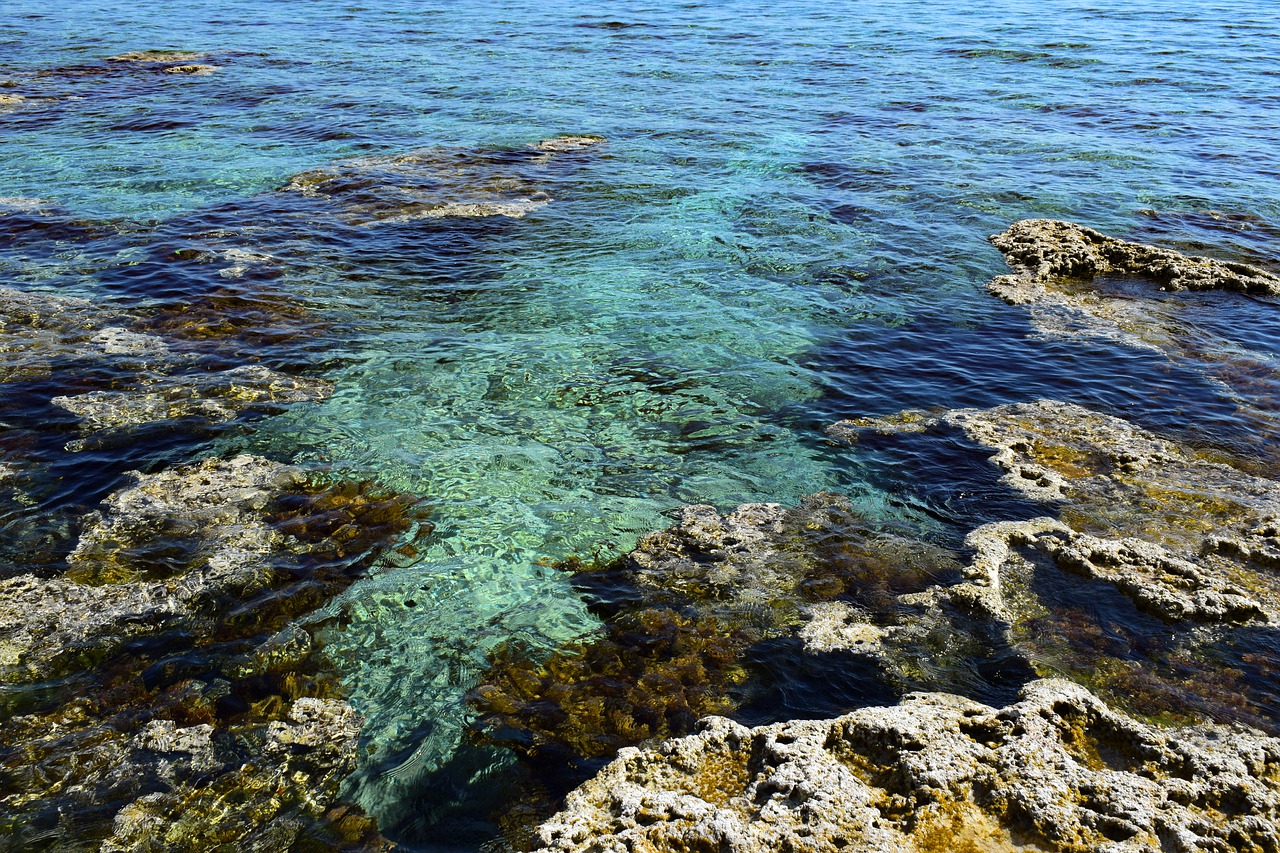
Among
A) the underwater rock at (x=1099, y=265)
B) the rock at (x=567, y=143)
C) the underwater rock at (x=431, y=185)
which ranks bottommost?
the underwater rock at (x=1099, y=265)

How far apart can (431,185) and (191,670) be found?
1239cm

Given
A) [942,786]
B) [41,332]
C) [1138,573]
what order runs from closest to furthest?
1. [942,786]
2. [1138,573]
3. [41,332]

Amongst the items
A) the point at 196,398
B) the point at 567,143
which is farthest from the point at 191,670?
the point at 567,143

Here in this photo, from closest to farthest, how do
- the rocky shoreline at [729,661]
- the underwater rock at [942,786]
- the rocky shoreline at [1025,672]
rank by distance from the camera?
the underwater rock at [942,786]
the rocky shoreline at [1025,672]
the rocky shoreline at [729,661]

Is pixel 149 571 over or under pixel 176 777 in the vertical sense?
over

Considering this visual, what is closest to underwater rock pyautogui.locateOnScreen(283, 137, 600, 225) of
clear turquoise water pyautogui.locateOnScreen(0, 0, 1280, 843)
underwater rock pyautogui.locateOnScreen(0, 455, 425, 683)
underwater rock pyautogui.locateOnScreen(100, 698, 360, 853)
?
clear turquoise water pyautogui.locateOnScreen(0, 0, 1280, 843)

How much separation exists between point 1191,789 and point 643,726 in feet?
10.7

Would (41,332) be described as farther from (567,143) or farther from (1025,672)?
(567,143)

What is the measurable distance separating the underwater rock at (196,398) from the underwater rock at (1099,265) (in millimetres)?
10054

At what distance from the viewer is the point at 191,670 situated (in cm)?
591

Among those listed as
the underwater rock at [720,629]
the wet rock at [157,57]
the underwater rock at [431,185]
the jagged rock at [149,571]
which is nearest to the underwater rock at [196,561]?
the jagged rock at [149,571]

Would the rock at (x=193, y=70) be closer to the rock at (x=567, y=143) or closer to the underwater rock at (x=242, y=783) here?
the rock at (x=567, y=143)

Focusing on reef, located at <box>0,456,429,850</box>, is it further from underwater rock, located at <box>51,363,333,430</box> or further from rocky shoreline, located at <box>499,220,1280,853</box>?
rocky shoreline, located at <box>499,220,1280,853</box>

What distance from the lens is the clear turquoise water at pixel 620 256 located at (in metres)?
7.74
